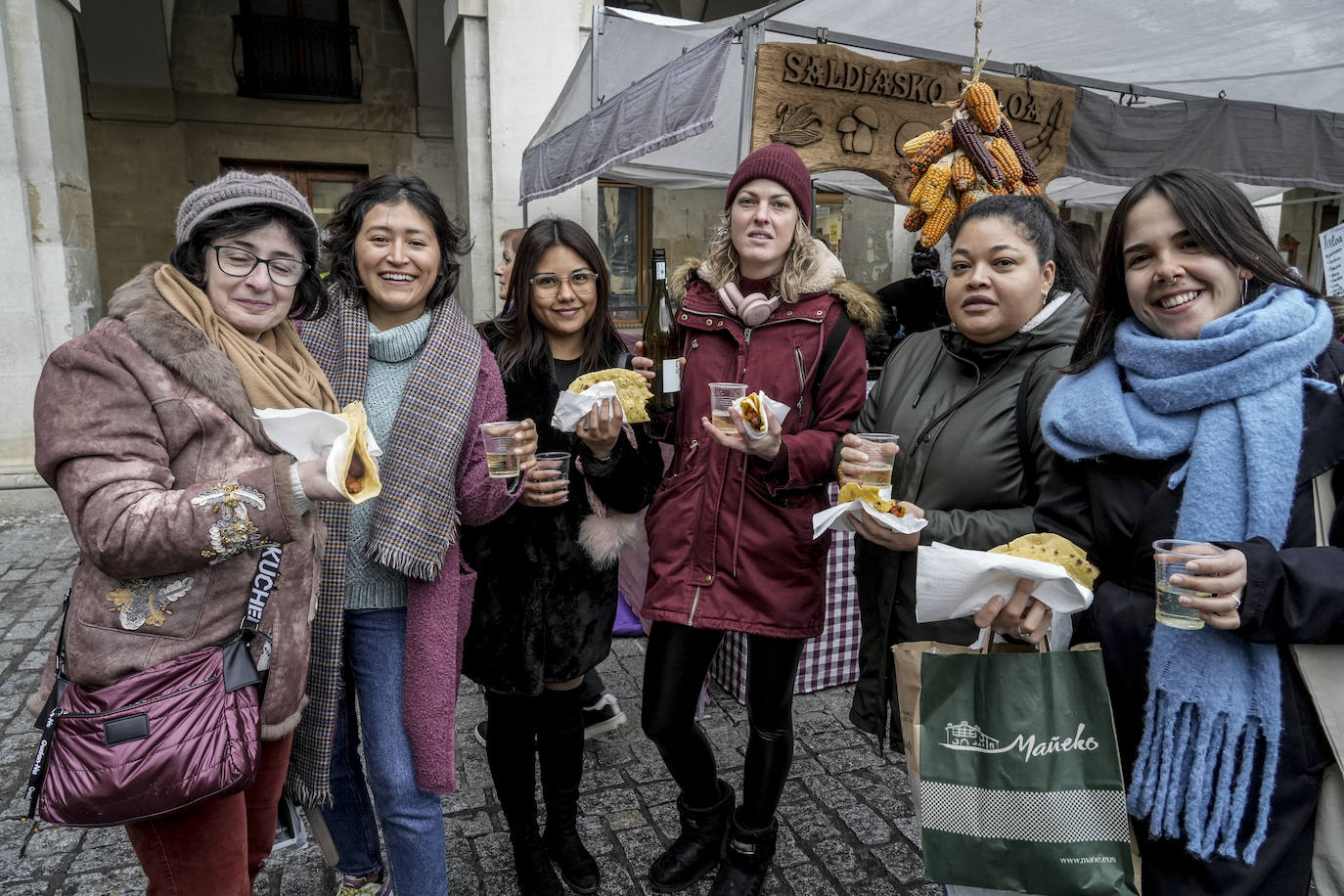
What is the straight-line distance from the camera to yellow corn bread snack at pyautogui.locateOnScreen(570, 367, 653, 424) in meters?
2.39

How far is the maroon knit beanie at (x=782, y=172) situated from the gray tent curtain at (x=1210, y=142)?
3.61 m

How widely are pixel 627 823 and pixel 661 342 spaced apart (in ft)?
6.10

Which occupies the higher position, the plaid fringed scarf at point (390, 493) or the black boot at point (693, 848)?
the plaid fringed scarf at point (390, 493)

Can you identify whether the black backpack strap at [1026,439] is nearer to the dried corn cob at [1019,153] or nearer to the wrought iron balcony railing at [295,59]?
the dried corn cob at [1019,153]

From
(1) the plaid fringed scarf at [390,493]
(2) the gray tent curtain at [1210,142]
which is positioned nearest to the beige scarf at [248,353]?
(1) the plaid fringed scarf at [390,493]

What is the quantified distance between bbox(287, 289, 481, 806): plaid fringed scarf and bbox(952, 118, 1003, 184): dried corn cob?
2.80m

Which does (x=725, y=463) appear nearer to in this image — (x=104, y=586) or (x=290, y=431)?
(x=290, y=431)

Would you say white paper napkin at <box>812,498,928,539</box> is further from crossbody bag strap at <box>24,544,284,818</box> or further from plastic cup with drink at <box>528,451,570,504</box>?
crossbody bag strap at <box>24,544,284,818</box>

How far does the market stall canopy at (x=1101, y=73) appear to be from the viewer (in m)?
4.84

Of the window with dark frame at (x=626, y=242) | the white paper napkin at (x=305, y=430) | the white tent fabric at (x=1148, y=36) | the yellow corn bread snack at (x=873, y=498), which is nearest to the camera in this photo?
the white paper napkin at (x=305, y=430)

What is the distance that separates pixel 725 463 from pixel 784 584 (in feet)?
1.35

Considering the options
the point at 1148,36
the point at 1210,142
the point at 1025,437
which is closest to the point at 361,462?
the point at 1025,437

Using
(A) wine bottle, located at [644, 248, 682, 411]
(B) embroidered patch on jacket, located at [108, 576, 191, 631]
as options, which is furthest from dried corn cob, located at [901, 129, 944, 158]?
(B) embroidered patch on jacket, located at [108, 576, 191, 631]

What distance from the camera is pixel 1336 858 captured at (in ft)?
4.91
